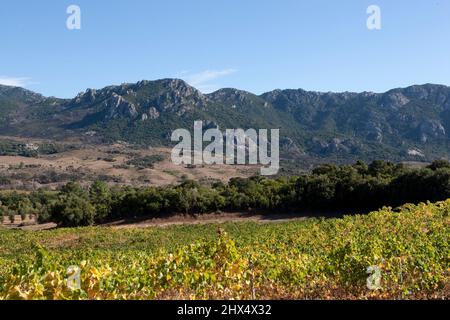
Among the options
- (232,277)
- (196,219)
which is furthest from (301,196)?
(232,277)

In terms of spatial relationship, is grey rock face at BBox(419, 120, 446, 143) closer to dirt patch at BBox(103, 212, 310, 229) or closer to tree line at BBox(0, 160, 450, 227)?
tree line at BBox(0, 160, 450, 227)

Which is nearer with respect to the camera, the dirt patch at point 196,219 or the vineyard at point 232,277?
the vineyard at point 232,277

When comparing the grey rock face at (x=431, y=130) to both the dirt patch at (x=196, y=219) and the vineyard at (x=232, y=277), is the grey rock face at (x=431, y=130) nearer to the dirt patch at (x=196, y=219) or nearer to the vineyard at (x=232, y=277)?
the dirt patch at (x=196, y=219)

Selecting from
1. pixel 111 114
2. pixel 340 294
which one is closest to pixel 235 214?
pixel 340 294

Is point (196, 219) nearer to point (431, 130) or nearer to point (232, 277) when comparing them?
point (232, 277)

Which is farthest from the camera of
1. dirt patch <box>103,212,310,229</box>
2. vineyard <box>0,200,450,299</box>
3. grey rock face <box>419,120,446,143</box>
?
grey rock face <box>419,120,446,143</box>

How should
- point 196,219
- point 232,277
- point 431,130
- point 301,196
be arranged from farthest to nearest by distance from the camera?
point 431,130 < point 196,219 < point 301,196 < point 232,277

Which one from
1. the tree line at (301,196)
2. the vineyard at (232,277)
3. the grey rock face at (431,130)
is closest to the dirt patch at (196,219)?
the tree line at (301,196)

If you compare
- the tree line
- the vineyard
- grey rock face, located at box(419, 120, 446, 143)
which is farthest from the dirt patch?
grey rock face, located at box(419, 120, 446, 143)

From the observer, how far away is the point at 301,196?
49438 millimetres

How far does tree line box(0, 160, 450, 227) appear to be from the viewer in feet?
144

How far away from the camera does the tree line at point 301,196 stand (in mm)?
43844

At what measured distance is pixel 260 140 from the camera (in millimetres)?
171000
